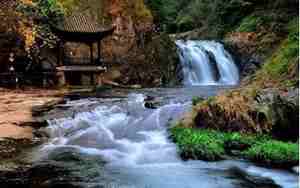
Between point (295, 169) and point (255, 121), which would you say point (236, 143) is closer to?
point (255, 121)

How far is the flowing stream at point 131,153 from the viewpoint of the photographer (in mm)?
9305

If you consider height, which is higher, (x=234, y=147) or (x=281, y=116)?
(x=281, y=116)

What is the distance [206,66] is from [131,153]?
1868 centimetres

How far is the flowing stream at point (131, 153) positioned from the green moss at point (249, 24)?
19991mm

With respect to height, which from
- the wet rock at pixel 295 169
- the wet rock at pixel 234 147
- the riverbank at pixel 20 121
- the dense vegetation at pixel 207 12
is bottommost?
the wet rock at pixel 295 169

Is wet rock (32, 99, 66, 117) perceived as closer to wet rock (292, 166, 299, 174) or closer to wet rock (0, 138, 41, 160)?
wet rock (0, 138, 41, 160)

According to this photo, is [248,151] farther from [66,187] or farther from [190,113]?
[66,187]

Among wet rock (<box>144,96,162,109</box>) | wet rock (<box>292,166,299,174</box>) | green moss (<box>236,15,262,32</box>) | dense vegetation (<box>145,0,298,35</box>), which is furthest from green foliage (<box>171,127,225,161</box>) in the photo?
green moss (<box>236,15,262,32</box>)

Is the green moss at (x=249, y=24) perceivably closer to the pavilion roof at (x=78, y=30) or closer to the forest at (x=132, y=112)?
the forest at (x=132, y=112)

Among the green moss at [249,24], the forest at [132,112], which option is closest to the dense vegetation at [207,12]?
the green moss at [249,24]

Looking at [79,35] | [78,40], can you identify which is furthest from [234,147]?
[78,40]

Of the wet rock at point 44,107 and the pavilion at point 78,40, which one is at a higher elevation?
the pavilion at point 78,40

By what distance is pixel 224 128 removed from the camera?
1241 centimetres

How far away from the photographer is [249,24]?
36.5 m
